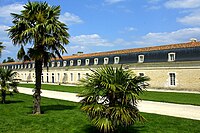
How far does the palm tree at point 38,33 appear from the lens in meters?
13.2

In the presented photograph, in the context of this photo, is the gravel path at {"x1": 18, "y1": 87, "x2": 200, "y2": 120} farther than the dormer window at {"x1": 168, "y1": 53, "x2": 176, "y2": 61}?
No

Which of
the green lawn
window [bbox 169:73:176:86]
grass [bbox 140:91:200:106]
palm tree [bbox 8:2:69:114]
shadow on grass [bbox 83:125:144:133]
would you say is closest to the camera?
shadow on grass [bbox 83:125:144:133]

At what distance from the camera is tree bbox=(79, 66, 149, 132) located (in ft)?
26.1

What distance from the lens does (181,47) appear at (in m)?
33.3

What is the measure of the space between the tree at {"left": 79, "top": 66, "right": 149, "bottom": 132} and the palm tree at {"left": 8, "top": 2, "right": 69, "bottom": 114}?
5561 millimetres

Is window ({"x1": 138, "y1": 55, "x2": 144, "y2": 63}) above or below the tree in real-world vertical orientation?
above

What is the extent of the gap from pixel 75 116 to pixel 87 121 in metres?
1.39

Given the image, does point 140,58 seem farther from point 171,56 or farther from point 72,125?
point 72,125

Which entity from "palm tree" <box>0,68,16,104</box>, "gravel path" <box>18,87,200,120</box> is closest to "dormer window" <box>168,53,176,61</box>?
"gravel path" <box>18,87,200,120</box>

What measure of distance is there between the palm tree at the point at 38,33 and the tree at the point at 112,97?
556 centimetres

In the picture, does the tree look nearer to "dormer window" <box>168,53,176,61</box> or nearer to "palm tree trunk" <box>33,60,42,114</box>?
"palm tree trunk" <box>33,60,42,114</box>

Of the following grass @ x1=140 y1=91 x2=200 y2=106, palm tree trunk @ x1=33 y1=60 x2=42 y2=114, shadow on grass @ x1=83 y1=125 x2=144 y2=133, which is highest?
palm tree trunk @ x1=33 y1=60 x2=42 y2=114

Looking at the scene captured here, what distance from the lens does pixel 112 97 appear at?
8.24 m

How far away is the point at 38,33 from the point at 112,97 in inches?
253
